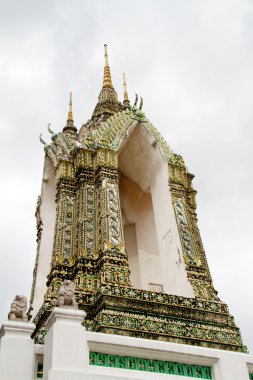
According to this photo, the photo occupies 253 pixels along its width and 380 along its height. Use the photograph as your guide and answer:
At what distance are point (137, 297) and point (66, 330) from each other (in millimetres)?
3525

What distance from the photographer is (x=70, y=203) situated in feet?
37.9

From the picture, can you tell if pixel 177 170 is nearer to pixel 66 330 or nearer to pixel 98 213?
pixel 98 213

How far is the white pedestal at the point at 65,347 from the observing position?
510 cm

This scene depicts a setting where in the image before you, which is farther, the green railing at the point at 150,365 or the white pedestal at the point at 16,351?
the green railing at the point at 150,365

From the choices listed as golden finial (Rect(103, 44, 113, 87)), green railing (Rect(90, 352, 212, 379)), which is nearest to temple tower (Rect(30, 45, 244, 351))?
golden finial (Rect(103, 44, 113, 87))

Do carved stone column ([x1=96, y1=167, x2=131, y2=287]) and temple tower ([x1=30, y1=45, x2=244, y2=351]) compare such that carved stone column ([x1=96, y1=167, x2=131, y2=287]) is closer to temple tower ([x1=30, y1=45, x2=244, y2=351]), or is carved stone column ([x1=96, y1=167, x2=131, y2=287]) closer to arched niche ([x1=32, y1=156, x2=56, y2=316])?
temple tower ([x1=30, y1=45, x2=244, y2=351])

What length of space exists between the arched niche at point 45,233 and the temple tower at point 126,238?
26mm

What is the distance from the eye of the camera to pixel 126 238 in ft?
45.1

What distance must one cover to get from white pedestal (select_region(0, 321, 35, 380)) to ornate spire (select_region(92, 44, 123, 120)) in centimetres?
1011

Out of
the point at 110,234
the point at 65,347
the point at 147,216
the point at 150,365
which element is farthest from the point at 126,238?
the point at 65,347

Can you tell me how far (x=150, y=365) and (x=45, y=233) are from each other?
23.7 feet

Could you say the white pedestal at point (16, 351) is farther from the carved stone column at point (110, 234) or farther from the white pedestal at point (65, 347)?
the carved stone column at point (110, 234)

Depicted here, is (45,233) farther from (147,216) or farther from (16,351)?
(16,351)

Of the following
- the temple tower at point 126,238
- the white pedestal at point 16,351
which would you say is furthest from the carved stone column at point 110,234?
the white pedestal at point 16,351
